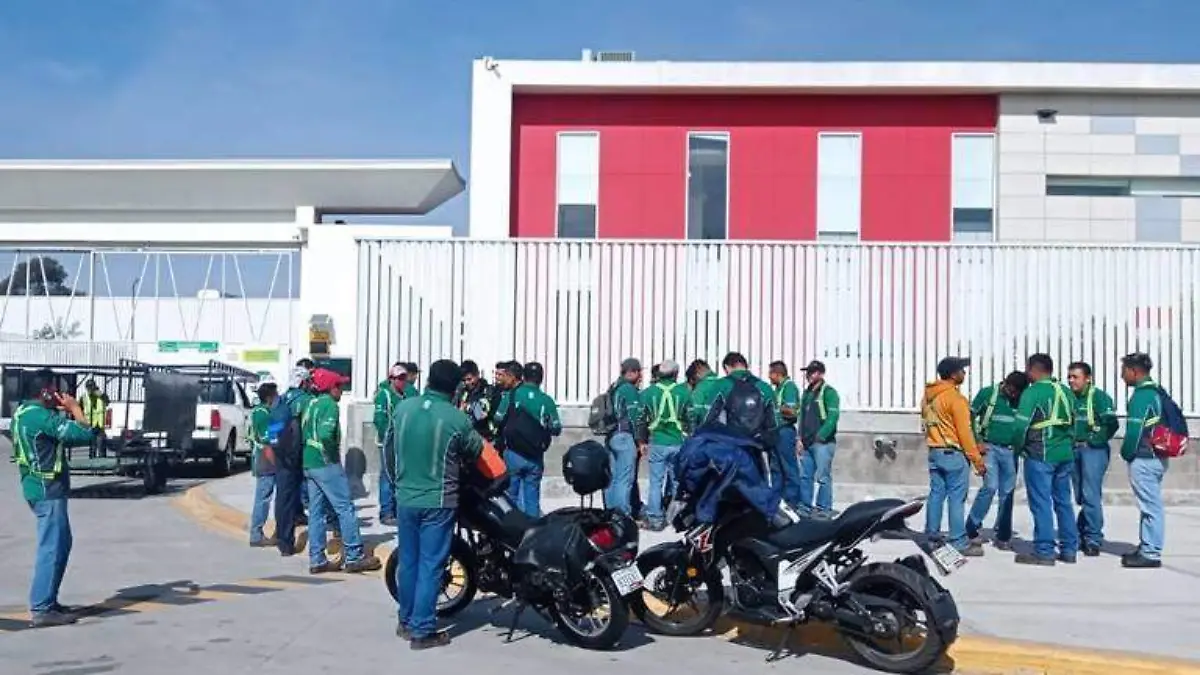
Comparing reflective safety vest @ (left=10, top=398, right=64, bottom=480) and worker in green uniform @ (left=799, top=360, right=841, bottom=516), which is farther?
worker in green uniform @ (left=799, top=360, right=841, bottom=516)

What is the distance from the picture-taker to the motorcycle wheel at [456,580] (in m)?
8.90

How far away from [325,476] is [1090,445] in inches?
278

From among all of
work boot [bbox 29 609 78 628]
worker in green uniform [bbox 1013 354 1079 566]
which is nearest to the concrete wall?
worker in green uniform [bbox 1013 354 1079 566]

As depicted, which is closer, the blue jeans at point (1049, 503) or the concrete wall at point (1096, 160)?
the blue jeans at point (1049, 503)

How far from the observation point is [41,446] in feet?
29.4

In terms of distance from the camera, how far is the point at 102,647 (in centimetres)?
825

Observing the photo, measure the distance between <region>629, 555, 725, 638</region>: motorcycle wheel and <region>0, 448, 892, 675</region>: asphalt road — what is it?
116 millimetres

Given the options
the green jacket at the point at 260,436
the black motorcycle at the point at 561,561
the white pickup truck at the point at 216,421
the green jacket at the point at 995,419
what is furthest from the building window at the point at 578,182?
the black motorcycle at the point at 561,561

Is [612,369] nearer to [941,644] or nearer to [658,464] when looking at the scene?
[658,464]

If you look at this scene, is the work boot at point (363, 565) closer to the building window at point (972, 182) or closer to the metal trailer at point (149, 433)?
the metal trailer at point (149, 433)

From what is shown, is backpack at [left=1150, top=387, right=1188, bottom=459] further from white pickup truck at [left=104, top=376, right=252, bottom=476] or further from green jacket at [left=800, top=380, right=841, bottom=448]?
white pickup truck at [left=104, top=376, right=252, bottom=476]

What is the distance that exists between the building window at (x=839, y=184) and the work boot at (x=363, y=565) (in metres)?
13.1

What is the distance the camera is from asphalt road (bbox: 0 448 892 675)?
25.6ft

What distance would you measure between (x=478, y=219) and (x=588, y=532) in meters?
14.1
